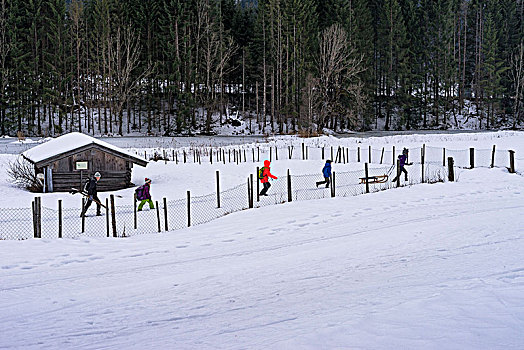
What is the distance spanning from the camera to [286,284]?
8062 mm

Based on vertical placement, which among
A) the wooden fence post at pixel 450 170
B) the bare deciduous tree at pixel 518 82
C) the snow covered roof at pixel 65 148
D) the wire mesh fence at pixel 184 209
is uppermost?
the bare deciduous tree at pixel 518 82

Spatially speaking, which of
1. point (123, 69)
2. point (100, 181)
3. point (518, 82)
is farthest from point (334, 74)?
point (100, 181)

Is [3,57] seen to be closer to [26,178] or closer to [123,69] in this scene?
[123,69]

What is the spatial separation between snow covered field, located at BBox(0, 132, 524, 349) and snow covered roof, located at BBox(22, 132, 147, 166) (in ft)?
41.2

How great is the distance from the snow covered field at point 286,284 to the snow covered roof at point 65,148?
495 inches

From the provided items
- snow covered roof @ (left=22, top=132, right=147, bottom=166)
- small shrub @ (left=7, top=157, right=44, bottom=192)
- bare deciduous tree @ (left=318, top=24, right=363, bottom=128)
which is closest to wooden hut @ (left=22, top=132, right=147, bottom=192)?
snow covered roof @ (left=22, top=132, right=147, bottom=166)

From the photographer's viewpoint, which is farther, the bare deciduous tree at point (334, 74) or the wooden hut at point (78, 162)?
the bare deciduous tree at point (334, 74)

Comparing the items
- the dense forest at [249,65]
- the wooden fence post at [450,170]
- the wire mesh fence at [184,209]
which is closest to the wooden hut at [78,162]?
the wire mesh fence at [184,209]

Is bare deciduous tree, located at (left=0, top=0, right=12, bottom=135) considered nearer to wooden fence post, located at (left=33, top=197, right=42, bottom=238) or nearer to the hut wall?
the hut wall

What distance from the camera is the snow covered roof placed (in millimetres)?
23722

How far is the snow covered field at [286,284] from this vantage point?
228 inches

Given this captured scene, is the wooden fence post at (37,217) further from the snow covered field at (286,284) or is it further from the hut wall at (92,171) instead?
the hut wall at (92,171)

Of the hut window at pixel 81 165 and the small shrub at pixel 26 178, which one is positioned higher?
the hut window at pixel 81 165

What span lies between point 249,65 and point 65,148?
38.6 meters
